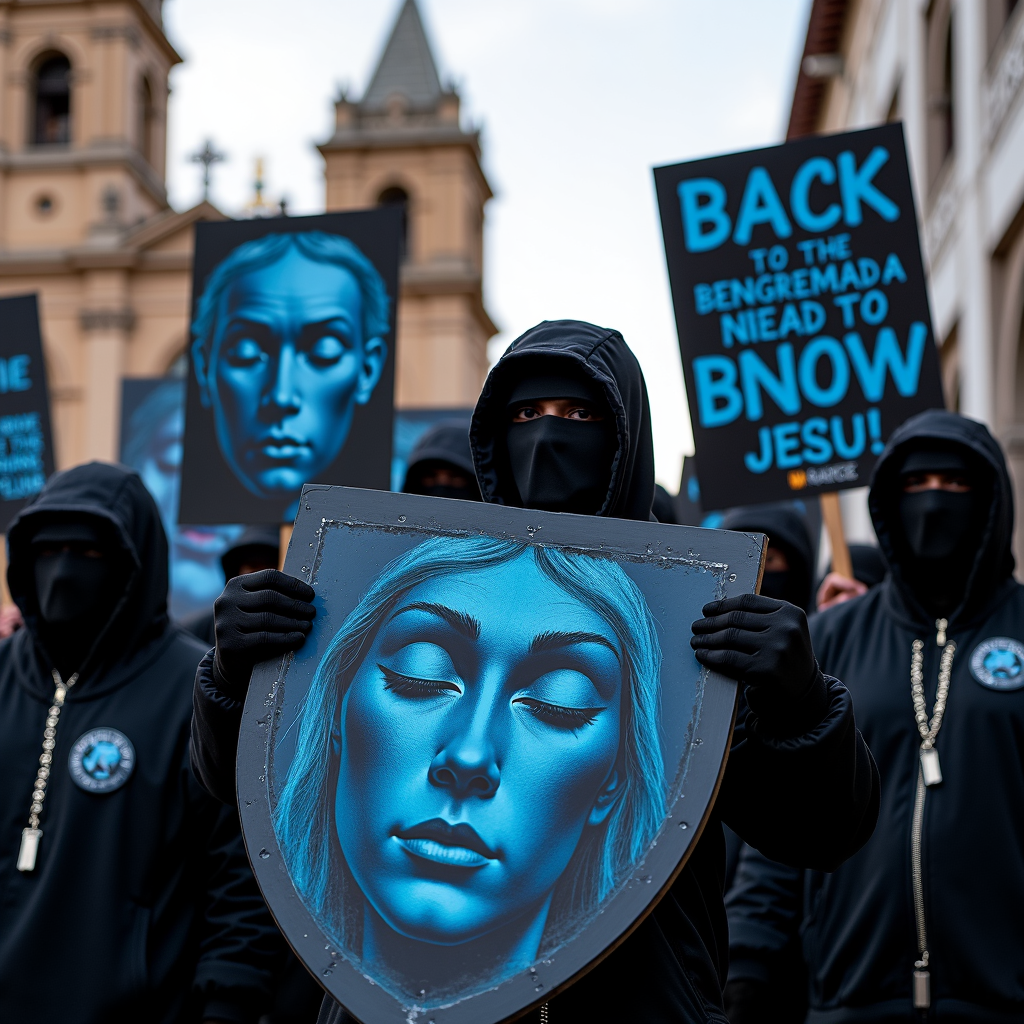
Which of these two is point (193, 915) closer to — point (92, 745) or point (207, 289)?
point (92, 745)

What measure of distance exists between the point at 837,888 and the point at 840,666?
1.90 feet

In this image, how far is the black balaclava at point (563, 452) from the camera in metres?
2.54

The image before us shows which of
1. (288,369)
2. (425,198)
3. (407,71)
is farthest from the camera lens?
(407,71)

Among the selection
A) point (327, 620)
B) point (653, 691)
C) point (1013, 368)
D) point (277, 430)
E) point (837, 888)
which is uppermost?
point (1013, 368)

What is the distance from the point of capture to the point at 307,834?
208 centimetres

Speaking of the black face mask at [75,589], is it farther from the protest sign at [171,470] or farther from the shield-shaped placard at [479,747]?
the protest sign at [171,470]

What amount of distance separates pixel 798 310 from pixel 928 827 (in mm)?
2367

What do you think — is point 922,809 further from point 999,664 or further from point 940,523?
point 940,523

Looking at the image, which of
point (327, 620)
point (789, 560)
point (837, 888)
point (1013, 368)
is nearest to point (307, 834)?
A: point (327, 620)

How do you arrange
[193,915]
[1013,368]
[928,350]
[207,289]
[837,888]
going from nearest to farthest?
[193,915] → [837,888] → [928,350] → [207,289] → [1013,368]

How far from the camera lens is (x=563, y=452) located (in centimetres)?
256

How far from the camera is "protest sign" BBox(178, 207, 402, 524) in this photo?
5.57 m

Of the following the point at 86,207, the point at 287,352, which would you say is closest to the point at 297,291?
the point at 287,352

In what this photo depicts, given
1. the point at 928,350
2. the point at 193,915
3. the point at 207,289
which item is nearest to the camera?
the point at 193,915
